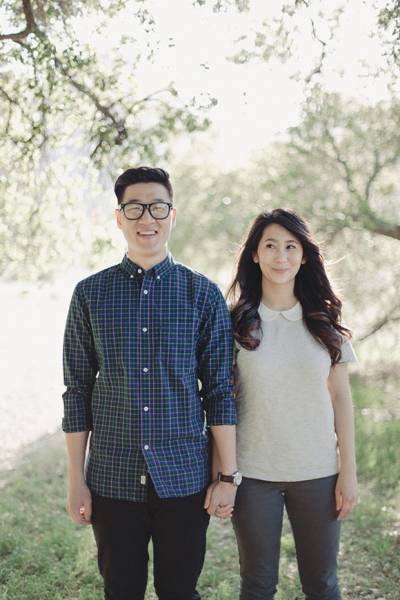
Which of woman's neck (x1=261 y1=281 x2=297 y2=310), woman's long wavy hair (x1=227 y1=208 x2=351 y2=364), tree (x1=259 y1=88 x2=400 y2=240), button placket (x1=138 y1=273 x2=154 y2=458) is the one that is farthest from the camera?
tree (x1=259 y1=88 x2=400 y2=240)

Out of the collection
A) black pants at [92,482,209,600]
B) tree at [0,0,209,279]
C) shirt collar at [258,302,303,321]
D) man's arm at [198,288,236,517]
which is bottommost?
black pants at [92,482,209,600]

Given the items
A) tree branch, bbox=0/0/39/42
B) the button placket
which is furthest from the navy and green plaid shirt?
tree branch, bbox=0/0/39/42

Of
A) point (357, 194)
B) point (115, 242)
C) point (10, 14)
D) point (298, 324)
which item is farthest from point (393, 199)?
point (298, 324)

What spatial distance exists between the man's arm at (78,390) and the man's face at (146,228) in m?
0.28

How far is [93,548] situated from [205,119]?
3.04m

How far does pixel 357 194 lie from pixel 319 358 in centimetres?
503

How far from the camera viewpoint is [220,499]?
2.25 metres

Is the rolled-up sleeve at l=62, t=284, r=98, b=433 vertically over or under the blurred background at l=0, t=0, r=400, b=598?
under

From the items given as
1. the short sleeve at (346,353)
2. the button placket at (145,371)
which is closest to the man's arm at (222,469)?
the button placket at (145,371)

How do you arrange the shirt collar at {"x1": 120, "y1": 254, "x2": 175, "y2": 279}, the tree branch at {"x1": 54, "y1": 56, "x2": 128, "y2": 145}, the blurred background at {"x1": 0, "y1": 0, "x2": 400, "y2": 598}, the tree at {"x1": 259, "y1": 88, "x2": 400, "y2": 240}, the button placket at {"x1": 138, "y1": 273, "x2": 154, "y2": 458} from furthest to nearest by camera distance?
the tree at {"x1": 259, "y1": 88, "x2": 400, "y2": 240} → the tree branch at {"x1": 54, "y1": 56, "x2": 128, "y2": 145} → the blurred background at {"x1": 0, "y1": 0, "x2": 400, "y2": 598} → the shirt collar at {"x1": 120, "y1": 254, "x2": 175, "y2": 279} → the button placket at {"x1": 138, "y1": 273, "x2": 154, "y2": 458}

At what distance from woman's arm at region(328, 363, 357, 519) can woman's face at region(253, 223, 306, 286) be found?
1.31ft

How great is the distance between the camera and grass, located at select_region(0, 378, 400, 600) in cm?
373

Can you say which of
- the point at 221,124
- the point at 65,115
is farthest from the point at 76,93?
the point at 221,124

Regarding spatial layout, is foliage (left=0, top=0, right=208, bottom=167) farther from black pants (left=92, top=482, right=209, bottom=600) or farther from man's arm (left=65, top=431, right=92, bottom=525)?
black pants (left=92, top=482, right=209, bottom=600)
